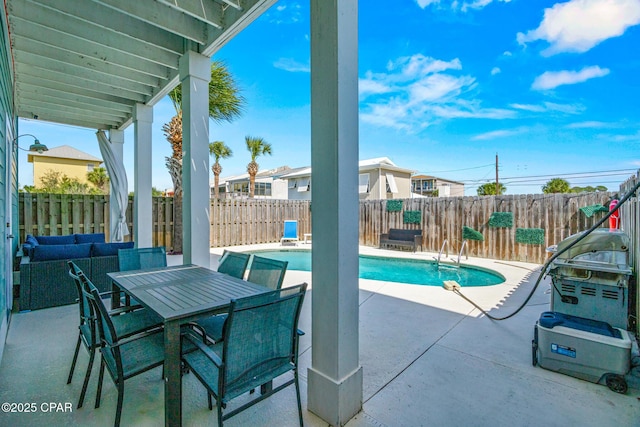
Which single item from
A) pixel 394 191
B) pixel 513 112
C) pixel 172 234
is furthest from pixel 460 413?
pixel 513 112

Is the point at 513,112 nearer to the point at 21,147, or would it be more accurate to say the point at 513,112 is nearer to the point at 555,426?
the point at 555,426

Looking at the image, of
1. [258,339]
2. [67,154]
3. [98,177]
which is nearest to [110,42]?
[258,339]

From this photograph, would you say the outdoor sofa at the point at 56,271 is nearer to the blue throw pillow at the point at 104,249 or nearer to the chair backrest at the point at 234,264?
the blue throw pillow at the point at 104,249

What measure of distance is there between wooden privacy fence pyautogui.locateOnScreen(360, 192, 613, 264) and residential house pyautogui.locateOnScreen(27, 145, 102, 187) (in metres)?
27.0

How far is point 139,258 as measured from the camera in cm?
341

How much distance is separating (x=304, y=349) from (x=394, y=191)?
14.6m

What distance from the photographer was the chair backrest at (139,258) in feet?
10.9

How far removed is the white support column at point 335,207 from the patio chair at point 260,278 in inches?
30.2

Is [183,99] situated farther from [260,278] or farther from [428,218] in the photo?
[428,218]

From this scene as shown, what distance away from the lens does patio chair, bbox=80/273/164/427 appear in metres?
1.63

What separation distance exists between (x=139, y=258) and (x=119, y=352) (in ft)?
6.71

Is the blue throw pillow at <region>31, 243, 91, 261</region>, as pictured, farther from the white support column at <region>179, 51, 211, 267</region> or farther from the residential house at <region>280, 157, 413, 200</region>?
the residential house at <region>280, 157, 413, 200</region>

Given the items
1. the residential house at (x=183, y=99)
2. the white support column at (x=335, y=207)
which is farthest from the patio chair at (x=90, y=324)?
the white support column at (x=335, y=207)

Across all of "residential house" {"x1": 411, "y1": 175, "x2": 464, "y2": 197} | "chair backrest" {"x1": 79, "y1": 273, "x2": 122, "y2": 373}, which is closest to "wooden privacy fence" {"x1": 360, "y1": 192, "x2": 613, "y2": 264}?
"chair backrest" {"x1": 79, "y1": 273, "x2": 122, "y2": 373}
